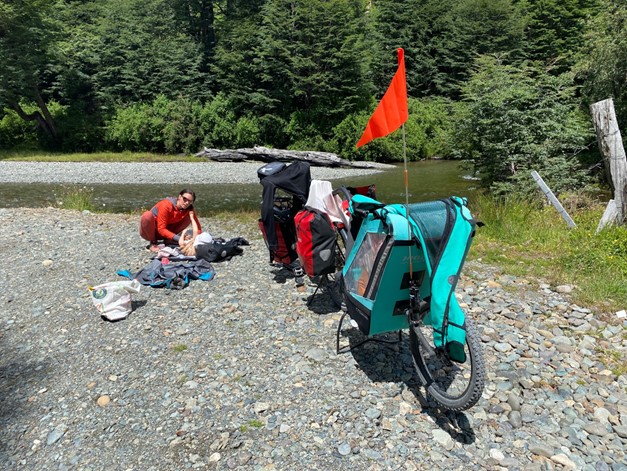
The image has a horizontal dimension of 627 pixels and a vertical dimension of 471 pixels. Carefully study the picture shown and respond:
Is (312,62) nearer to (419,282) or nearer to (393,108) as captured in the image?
(393,108)

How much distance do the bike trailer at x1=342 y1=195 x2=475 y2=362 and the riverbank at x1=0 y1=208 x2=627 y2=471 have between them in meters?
0.76

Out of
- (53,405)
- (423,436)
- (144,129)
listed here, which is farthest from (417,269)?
(144,129)

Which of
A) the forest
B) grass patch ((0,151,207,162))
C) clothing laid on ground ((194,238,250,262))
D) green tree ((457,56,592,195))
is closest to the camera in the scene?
clothing laid on ground ((194,238,250,262))

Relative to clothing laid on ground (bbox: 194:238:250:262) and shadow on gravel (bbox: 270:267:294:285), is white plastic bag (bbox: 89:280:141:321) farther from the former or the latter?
shadow on gravel (bbox: 270:267:294:285)

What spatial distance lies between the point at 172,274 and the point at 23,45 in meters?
36.9

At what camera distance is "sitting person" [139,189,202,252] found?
826cm

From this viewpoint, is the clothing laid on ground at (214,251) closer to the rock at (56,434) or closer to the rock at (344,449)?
the rock at (56,434)

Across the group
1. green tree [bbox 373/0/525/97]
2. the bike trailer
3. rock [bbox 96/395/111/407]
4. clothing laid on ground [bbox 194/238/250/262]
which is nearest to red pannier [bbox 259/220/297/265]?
clothing laid on ground [bbox 194/238/250/262]

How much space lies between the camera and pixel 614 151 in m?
8.29

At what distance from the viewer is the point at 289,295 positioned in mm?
6164

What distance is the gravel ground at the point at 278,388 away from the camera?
3291 mm

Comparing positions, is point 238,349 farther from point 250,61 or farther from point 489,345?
point 250,61

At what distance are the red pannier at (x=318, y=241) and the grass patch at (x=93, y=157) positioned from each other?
101 feet

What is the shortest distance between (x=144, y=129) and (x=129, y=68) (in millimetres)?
6576
